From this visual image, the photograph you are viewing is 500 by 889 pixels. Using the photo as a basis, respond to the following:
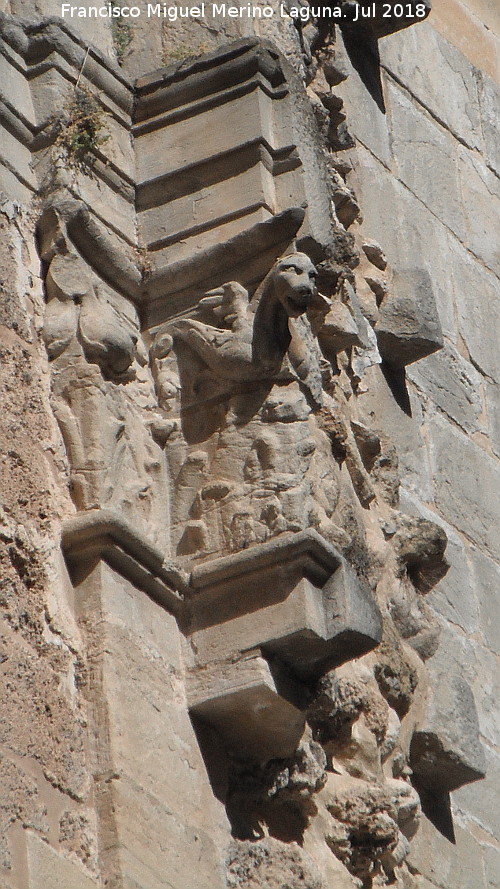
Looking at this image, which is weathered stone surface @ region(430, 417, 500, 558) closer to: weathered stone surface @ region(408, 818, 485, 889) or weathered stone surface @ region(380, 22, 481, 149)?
weathered stone surface @ region(408, 818, 485, 889)

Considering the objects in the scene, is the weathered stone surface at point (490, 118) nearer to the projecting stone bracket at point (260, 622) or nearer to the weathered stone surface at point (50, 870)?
the projecting stone bracket at point (260, 622)

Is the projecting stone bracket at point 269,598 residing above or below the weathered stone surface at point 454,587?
below

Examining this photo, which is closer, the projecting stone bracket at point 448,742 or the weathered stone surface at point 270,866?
the weathered stone surface at point 270,866

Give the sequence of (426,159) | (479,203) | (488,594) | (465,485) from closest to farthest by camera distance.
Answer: (488,594) → (465,485) → (426,159) → (479,203)

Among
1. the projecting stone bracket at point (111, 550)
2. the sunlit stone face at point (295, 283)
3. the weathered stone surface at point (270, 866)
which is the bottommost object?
the weathered stone surface at point (270, 866)

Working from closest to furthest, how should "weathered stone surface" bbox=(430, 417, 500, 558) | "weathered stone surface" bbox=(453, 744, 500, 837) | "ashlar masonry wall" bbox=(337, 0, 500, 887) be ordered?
"weathered stone surface" bbox=(453, 744, 500, 837) → "ashlar masonry wall" bbox=(337, 0, 500, 887) → "weathered stone surface" bbox=(430, 417, 500, 558)

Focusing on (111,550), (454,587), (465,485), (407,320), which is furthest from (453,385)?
(111,550)

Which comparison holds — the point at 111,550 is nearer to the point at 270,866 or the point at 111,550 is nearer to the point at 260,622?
the point at 260,622

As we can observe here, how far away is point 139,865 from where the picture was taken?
3.40 m

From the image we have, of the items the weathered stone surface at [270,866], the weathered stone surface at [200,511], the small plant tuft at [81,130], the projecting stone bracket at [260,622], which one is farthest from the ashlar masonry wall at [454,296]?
the small plant tuft at [81,130]

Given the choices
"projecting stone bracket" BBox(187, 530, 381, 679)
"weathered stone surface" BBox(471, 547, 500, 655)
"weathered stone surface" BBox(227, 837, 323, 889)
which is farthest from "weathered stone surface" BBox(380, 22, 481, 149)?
"weathered stone surface" BBox(227, 837, 323, 889)

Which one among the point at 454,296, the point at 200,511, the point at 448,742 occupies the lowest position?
the point at 448,742

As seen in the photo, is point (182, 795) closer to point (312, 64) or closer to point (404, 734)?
point (404, 734)

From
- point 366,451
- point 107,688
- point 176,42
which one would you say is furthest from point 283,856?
point 176,42
